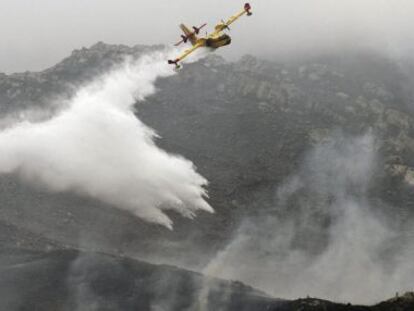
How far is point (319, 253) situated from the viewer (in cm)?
16812

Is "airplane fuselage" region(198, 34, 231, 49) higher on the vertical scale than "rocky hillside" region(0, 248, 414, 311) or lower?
higher

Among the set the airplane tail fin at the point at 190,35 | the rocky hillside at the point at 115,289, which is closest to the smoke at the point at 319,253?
the rocky hillside at the point at 115,289

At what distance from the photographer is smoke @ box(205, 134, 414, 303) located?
148875 mm

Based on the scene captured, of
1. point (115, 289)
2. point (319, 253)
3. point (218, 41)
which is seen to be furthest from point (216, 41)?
point (319, 253)

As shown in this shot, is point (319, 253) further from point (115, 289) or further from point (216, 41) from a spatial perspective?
point (216, 41)

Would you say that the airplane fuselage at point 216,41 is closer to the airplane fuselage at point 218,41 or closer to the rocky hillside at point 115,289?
the airplane fuselage at point 218,41

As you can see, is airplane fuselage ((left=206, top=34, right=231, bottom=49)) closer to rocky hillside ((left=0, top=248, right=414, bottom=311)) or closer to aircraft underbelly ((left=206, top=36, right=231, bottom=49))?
aircraft underbelly ((left=206, top=36, right=231, bottom=49))

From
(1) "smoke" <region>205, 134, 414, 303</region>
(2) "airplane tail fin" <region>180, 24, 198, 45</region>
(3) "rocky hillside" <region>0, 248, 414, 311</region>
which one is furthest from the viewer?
(1) "smoke" <region>205, 134, 414, 303</region>

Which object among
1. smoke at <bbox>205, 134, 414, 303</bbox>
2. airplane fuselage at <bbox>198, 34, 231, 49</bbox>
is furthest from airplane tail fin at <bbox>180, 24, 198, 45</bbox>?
smoke at <bbox>205, 134, 414, 303</bbox>

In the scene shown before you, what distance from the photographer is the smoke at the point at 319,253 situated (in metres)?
149

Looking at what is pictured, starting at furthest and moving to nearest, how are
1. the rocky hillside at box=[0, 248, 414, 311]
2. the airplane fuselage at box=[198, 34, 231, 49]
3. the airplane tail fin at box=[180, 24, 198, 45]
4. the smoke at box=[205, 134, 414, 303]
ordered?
1. the smoke at box=[205, 134, 414, 303]
2. the airplane tail fin at box=[180, 24, 198, 45]
3. the airplane fuselage at box=[198, 34, 231, 49]
4. the rocky hillside at box=[0, 248, 414, 311]

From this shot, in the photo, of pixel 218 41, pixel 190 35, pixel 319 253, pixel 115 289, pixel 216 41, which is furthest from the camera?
pixel 319 253

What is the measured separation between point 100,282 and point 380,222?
107421 mm

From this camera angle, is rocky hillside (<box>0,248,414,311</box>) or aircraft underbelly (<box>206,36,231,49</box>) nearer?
rocky hillside (<box>0,248,414,311</box>)
